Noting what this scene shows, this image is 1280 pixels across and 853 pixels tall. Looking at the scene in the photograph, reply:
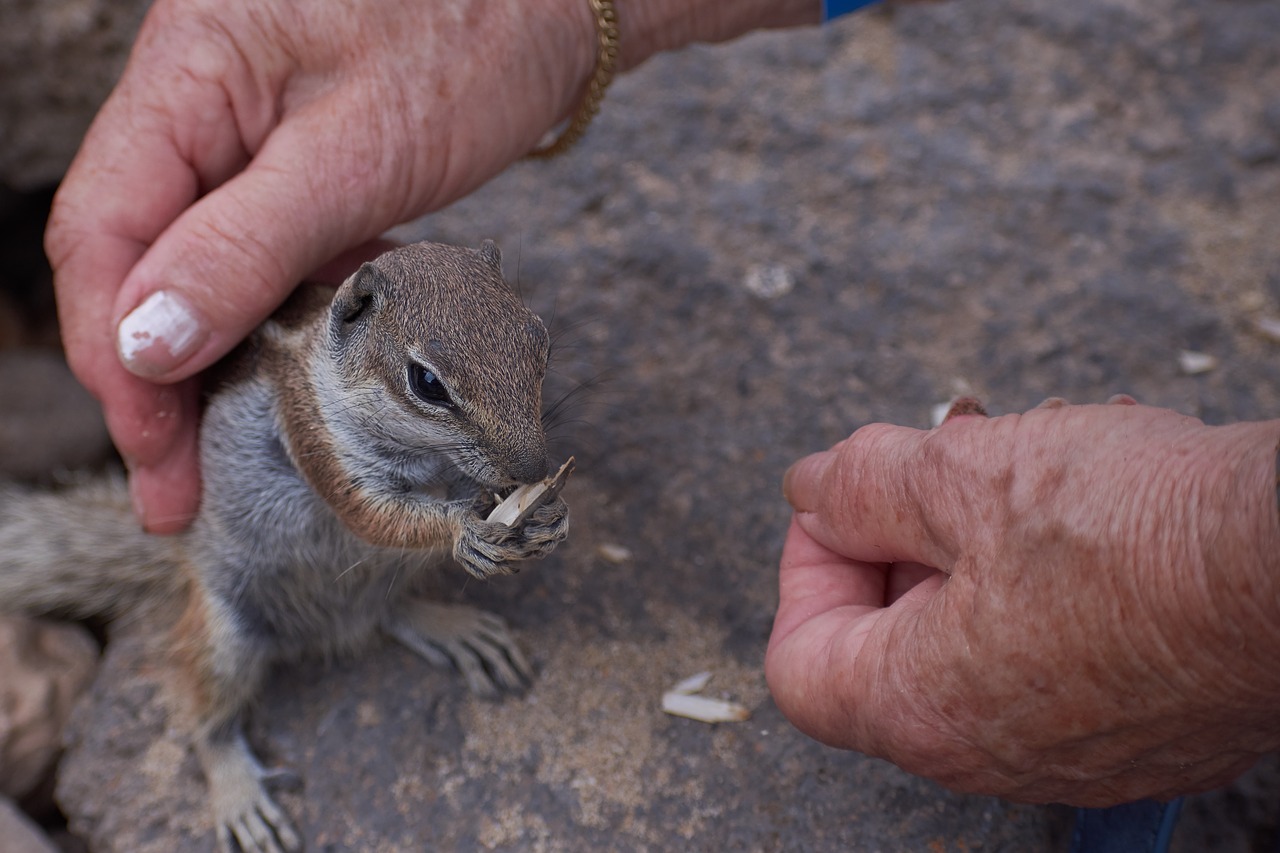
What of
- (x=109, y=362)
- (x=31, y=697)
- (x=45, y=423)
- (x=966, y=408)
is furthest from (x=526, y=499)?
(x=45, y=423)

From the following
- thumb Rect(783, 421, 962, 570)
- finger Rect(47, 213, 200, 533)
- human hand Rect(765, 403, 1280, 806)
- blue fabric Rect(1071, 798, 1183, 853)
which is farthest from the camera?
finger Rect(47, 213, 200, 533)

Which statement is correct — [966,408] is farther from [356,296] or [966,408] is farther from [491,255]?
[356,296]

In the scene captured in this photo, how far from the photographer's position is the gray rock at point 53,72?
285 centimetres

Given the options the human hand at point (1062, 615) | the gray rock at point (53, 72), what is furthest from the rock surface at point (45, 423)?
the human hand at point (1062, 615)

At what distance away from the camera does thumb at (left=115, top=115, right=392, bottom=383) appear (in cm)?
195

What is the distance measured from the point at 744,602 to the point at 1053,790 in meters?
0.85

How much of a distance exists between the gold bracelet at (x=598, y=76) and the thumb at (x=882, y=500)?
1210 millimetres

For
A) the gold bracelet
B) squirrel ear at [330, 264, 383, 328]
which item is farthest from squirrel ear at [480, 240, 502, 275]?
the gold bracelet

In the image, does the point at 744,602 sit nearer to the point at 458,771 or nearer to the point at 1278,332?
the point at 458,771

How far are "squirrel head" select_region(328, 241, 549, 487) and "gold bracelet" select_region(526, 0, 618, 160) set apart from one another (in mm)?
791

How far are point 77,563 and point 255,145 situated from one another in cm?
107

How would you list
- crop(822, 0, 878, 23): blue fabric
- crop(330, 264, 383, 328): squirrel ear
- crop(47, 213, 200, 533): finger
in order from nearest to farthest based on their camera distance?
crop(330, 264, 383, 328): squirrel ear
crop(47, 213, 200, 533): finger
crop(822, 0, 878, 23): blue fabric


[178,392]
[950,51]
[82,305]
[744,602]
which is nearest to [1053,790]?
[744,602]

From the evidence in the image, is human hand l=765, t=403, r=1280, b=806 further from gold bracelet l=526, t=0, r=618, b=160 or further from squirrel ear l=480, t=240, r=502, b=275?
gold bracelet l=526, t=0, r=618, b=160
